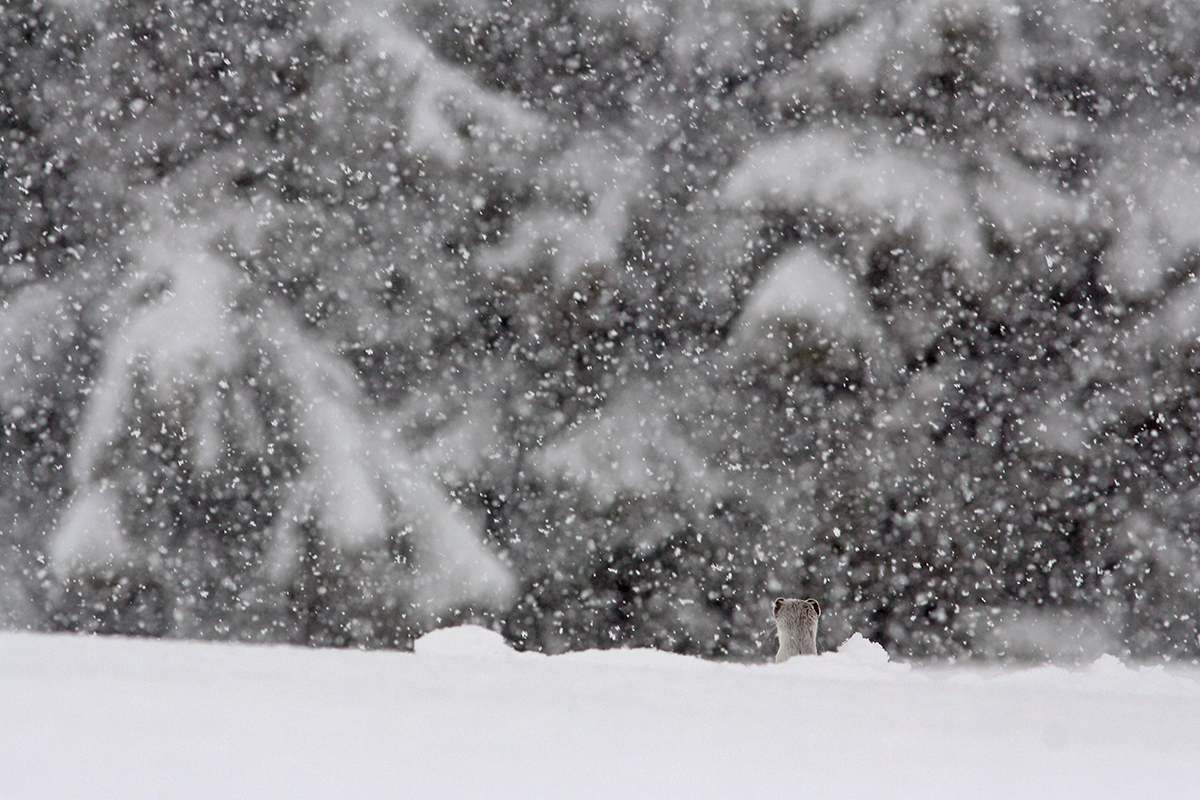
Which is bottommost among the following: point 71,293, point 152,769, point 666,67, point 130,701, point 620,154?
point 152,769

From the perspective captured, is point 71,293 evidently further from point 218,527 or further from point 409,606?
point 409,606

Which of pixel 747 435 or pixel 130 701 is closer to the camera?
pixel 130 701

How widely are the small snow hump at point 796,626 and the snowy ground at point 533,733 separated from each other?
813 mm

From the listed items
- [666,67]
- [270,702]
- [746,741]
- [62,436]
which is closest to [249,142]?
[62,436]

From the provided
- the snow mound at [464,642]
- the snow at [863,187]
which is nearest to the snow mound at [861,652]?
the snow mound at [464,642]

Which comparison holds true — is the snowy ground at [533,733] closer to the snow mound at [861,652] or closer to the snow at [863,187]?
the snow mound at [861,652]

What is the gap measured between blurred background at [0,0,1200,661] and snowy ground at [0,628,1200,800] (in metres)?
1.88

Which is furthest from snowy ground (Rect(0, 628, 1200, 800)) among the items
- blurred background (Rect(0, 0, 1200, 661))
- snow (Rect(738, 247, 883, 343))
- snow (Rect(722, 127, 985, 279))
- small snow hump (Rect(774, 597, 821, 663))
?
snow (Rect(722, 127, 985, 279))

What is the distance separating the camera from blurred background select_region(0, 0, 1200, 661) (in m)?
3.81

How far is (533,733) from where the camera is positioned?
143cm

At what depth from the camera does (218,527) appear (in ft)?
12.9

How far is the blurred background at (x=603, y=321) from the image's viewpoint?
12.5 feet

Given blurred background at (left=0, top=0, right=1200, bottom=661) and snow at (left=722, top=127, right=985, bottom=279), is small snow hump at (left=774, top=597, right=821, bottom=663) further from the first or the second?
snow at (left=722, top=127, right=985, bottom=279)

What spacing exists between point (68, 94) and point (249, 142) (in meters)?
0.92
